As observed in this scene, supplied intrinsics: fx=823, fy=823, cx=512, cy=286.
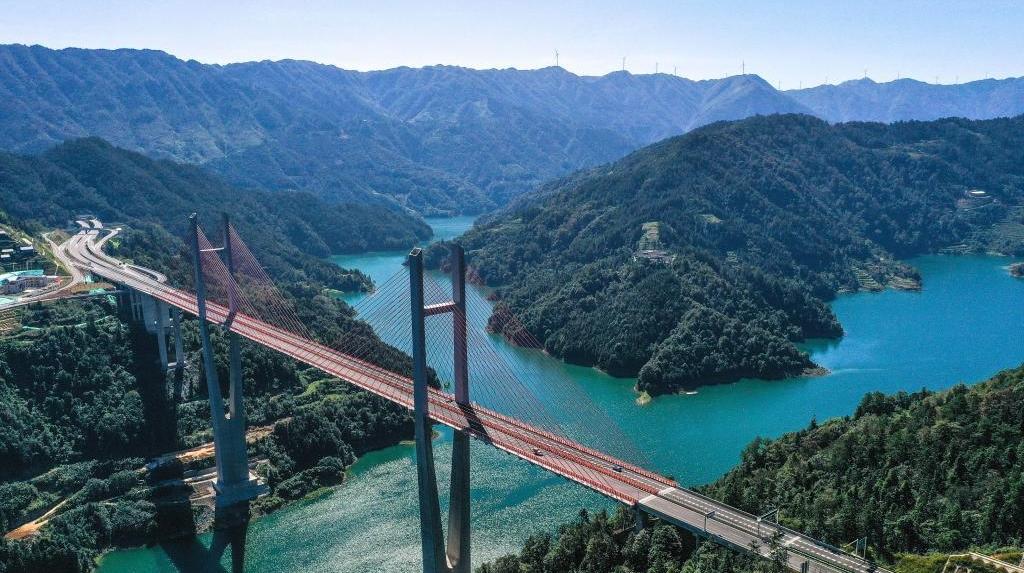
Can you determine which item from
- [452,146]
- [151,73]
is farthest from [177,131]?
[452,146]

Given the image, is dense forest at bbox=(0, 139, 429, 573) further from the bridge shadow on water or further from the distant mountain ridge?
the distant mountain ridge

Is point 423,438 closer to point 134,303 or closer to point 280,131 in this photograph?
point 134,303

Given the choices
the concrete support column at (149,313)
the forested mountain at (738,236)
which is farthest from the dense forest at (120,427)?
the forested mountain at (738,236)

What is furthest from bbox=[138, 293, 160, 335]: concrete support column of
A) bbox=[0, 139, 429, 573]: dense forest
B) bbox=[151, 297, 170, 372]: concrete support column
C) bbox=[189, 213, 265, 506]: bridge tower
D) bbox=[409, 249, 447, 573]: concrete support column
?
bbox=[409, 249, 447, 573]: concrete support column

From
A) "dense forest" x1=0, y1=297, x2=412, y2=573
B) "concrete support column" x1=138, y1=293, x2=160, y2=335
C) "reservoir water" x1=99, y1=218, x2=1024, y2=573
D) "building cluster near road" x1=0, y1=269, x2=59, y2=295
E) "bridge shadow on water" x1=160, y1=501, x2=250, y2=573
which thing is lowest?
"bridge shadow on water" x1=160, y1=501, x2=250, y2=573

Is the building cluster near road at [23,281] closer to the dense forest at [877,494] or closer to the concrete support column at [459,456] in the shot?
the dense forest at [877,494]

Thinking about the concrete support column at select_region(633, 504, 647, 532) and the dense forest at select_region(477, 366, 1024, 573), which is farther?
the concrete support column at select_region(633, 504, 647, 532)
